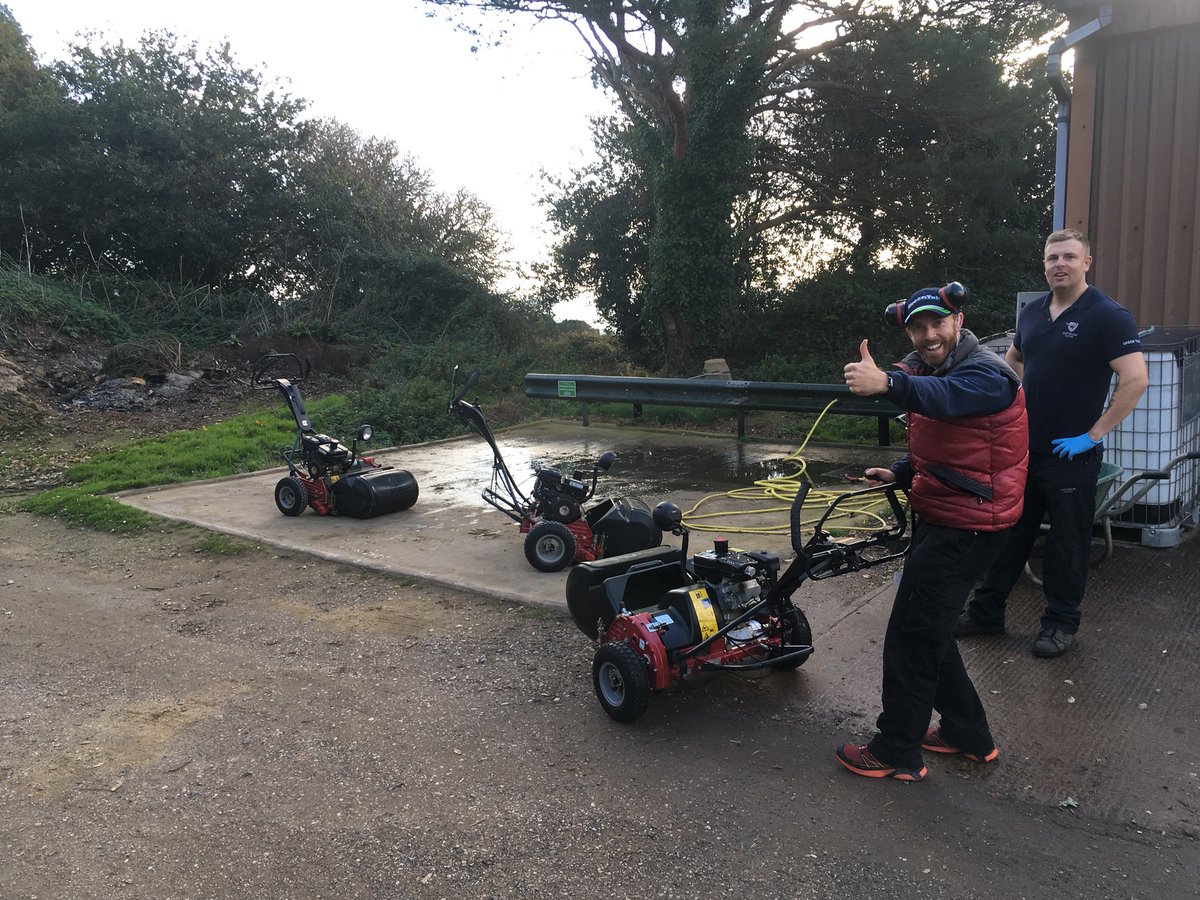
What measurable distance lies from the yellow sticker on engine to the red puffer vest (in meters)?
1.07

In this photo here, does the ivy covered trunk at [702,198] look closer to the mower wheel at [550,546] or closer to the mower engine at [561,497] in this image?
the mower engine at [561,497]

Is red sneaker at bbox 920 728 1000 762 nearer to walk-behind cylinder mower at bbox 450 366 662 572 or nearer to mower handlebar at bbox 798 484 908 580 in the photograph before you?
mower handlebar at bbox 798 484 908 580

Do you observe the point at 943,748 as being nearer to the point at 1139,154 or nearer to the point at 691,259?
the point at 1139,154

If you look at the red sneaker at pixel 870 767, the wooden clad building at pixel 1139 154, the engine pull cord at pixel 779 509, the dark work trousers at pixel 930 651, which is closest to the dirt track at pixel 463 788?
the red sneaker at pixel 870 767

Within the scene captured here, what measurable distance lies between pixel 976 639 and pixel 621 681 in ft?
6.45

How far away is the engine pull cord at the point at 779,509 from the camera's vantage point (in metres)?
6.41

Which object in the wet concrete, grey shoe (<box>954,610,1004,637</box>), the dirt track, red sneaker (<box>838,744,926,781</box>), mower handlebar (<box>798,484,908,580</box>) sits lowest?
the dirt track

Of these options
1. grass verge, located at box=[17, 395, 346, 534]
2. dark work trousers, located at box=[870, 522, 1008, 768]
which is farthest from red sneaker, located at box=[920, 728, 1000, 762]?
grass verge, located at box=[17, 395, 346, 534]

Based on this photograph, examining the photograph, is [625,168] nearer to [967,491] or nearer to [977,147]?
[977,147]

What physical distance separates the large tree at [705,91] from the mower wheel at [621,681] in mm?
12713

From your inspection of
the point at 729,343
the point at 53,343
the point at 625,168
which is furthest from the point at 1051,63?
the point at 53,343

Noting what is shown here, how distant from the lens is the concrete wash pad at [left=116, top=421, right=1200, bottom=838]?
3.21 metres

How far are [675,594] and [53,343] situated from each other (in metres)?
14.5

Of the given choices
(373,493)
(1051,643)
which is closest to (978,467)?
(1051,643)
